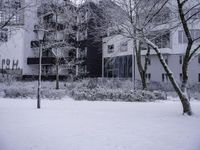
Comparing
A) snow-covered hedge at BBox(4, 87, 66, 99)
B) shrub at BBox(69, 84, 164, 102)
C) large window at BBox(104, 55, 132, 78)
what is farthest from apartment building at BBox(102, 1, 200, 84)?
snow-covered hedge at BBox(4, 87, 66, 99)

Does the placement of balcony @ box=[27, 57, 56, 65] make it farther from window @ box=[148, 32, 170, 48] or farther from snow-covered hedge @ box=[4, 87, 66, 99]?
snow-covered hedge @ box=[4, 87, 66, 99]

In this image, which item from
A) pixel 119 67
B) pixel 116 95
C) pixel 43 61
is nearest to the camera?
pixel 116 95

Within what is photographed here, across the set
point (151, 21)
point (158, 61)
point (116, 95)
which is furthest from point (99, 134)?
point (158, 61)

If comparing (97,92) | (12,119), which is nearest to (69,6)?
(97,92)

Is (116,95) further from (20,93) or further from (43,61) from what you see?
(43,61)

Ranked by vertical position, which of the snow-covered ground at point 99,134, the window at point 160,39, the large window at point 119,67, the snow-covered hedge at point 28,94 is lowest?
the snow-covered ground at point 99,134

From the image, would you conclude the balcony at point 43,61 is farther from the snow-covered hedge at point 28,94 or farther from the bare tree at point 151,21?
the bare tree at point 151,21

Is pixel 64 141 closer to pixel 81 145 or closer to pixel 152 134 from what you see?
pixel 81 145

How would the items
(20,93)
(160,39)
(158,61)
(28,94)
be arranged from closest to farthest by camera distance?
(20,93) → (28,94) → (160,39) → (158,61)

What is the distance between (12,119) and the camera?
1194 cm

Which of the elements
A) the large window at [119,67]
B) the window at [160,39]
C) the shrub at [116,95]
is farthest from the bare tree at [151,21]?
the large window at [119,67]

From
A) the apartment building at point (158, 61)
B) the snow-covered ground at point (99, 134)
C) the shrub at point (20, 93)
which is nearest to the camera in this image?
the snow-covered ground at point (99, 134)

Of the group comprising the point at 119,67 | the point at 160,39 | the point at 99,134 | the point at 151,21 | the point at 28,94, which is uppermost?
the point at 160,39

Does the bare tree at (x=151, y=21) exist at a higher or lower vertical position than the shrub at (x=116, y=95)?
higher
